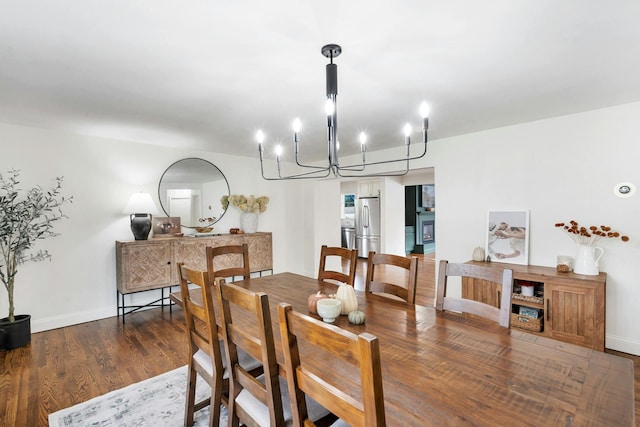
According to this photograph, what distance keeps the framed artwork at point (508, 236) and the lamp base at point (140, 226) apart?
403 centimetres

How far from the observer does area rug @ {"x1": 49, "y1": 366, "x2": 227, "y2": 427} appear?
1.99 m

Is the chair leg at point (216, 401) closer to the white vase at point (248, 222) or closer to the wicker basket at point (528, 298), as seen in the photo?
the wicker basket at point (528, 298)

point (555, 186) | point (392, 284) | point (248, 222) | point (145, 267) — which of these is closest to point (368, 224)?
point (248, 222)

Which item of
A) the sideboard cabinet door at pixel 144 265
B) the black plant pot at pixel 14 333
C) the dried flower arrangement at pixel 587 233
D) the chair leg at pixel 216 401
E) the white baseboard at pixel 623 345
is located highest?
the dried flower arrangement at pixel 587 233

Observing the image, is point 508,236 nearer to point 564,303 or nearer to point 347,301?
point 564,303

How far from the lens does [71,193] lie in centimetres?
366

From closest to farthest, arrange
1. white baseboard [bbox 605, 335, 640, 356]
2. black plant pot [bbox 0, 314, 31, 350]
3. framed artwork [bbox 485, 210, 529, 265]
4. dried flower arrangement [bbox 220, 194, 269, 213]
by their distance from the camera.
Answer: white baseboard [bbox 605, 335, 640, 356]
black plant pot [bbox 0, 314, 31, 350]
framed artwork [bbox 485, 210, 529, 265]
dried flower arrangement [bbox 220, 194, 269, 213]

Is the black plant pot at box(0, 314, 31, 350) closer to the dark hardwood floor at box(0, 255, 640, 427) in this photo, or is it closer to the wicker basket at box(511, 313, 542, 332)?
the dark hardwood floor at box(0, 255, 640, 427)

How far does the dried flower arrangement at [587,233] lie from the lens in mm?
2895

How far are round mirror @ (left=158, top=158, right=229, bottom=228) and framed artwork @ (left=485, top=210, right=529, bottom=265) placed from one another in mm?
3678

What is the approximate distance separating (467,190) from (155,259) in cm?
386

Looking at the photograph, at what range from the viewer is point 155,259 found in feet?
12.6

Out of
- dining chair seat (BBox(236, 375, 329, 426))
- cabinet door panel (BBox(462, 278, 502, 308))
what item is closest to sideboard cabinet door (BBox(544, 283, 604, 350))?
cabinet door panel (BBox(462, 278, 502, 308))

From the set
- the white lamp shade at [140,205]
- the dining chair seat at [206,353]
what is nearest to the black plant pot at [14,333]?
the white lamp shade at [140,205]
